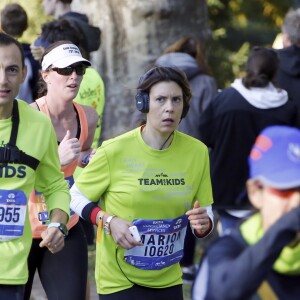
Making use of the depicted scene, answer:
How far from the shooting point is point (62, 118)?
23.0 ft

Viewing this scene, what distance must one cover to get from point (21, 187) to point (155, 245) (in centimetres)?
85

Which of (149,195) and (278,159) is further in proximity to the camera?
(149,195)

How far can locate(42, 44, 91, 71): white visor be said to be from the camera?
699 centimetres

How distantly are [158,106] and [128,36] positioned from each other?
6377 mm

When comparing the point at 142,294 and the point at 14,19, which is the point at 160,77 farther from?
the point at 14,19

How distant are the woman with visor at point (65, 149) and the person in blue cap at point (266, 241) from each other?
8.26 feet

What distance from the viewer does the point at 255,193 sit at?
3979mm

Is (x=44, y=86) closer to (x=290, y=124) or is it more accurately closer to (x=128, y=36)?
(x=290, y=124)

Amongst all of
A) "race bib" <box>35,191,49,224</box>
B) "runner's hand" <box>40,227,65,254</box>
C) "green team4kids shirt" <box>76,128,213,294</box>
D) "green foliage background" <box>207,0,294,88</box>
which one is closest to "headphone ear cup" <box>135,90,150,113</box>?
"green team4kids shirt" <box>76,128,213,294</box>

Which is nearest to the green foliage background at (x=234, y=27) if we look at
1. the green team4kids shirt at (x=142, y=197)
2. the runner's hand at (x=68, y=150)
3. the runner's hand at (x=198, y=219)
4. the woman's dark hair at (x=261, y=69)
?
the woman's dark hair at (x=261, y=69)

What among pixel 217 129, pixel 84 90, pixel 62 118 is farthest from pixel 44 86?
pixel 217 129

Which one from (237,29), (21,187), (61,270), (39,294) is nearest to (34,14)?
(237,29)

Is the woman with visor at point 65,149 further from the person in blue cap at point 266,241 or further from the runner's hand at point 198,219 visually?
the person in blue cap at point 266,241

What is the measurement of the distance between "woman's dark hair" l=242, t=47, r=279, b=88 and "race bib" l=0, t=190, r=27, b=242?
2681mm
